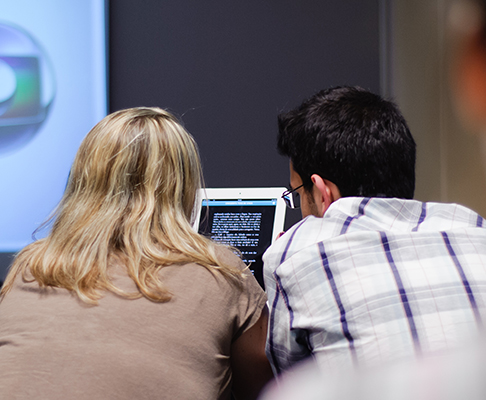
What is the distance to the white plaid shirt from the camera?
76cm

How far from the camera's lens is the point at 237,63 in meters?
2.17

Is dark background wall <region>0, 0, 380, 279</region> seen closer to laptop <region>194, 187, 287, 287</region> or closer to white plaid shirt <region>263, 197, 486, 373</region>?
laptop <region>194, 187, 287, 287</region>

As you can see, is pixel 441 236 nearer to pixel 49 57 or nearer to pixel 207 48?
pixel 207 48

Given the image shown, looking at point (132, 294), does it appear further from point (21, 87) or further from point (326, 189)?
point (21, 87)

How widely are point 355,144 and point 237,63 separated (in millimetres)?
1277

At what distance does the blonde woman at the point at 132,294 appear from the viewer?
80 centimetres

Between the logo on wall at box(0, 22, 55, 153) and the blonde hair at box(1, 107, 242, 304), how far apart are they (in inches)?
47.0

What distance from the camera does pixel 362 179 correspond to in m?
1.01

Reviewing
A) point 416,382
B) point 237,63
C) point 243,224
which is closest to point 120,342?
point 416,382

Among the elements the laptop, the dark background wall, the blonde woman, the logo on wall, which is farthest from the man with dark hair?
the logo on wall

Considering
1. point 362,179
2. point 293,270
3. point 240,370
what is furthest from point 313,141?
point 240,370

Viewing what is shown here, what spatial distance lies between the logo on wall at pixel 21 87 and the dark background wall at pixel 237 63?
0.91 ft

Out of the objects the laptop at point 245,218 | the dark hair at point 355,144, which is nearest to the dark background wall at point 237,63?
the laptop at point 245,218

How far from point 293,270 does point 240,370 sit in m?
0.29
